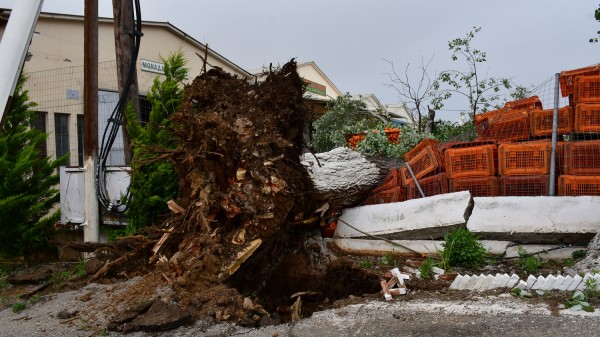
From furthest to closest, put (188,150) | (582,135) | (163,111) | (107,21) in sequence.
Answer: (107,21) < (163,111) < (582,135) < (188,150)

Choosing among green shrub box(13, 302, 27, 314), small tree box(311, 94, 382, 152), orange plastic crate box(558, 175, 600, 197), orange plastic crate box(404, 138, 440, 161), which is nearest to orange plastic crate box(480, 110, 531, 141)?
orange plastic crate box(404, 138, 440, 161)

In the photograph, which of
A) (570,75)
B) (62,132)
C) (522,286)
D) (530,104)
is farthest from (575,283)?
(62,132)

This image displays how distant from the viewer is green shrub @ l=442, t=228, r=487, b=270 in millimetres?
6109

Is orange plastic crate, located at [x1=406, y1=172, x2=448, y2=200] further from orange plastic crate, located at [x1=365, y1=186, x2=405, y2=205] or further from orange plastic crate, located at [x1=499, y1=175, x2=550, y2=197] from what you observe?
orange plastic crate, located at [x1=499, y1=175, x2=550, y2=197]

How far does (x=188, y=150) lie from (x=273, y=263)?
5.01 ft

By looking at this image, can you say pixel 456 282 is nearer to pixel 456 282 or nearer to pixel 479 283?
pixel 456 282

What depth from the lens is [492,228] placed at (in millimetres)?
6266

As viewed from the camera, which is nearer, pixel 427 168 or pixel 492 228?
pixel 492 228

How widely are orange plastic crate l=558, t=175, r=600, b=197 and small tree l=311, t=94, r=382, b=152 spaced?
Answer: 8.08 meters

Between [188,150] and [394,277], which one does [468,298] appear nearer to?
[394,277]

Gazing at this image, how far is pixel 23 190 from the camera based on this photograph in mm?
8188

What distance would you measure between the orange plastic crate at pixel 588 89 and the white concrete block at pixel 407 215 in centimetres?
176

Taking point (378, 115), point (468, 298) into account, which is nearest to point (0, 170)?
point (468, 298)

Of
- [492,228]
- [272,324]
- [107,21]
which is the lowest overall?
[272,324]
